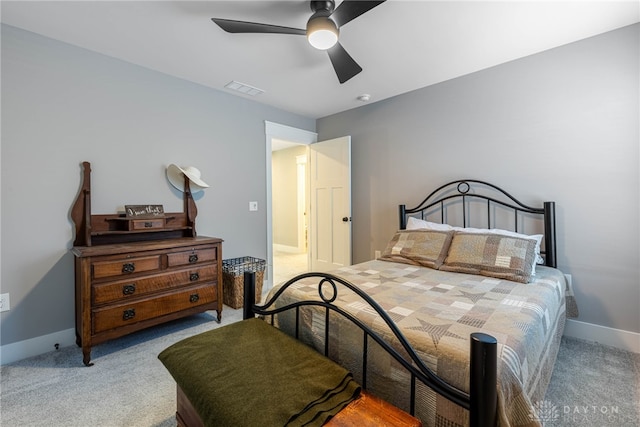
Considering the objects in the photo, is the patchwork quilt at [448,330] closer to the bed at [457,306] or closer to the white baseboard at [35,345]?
the bed at [457,306]

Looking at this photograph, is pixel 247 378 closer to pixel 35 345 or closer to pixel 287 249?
pixel 35 345

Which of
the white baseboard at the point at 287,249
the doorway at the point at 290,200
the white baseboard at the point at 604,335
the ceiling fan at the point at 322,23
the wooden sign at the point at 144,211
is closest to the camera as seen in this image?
the ceiling fan at the point at 322,23

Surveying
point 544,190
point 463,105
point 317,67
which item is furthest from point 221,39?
point 544,190

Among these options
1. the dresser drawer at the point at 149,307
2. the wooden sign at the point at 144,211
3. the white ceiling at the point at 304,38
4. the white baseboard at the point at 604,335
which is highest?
the white ceiling at the point at 304,38

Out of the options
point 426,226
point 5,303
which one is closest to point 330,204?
point 426,226

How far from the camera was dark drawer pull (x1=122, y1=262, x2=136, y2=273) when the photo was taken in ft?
7.22

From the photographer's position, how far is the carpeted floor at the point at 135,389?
5.06 ft

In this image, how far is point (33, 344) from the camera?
7.22 feet

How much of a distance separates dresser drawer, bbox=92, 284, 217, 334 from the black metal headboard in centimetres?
222

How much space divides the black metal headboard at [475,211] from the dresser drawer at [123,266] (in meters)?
2.52

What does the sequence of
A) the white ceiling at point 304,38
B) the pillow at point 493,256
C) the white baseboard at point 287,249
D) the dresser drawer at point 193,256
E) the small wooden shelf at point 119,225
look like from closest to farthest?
1. the white ceiling at point 304,38
2. the pillow at point 493,256
3. the small wooden shelf at point 119,225
4. the dresser drawer at point 193,256
5. the white baseboard at point 287,249

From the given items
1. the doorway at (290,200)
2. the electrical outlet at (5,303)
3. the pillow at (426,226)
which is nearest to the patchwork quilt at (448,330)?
the pillow at (426,226)

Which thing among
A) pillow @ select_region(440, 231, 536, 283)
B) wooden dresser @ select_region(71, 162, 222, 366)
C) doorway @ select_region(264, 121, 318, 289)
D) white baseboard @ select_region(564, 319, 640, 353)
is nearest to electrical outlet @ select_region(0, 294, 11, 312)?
wooden dresser @ select_region(71, 162, 222, 366)

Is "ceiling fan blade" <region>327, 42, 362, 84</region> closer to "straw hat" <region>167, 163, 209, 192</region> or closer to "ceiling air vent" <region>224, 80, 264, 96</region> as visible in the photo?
"ceiling air vent" <region>224, 80, 264, 96</region>
